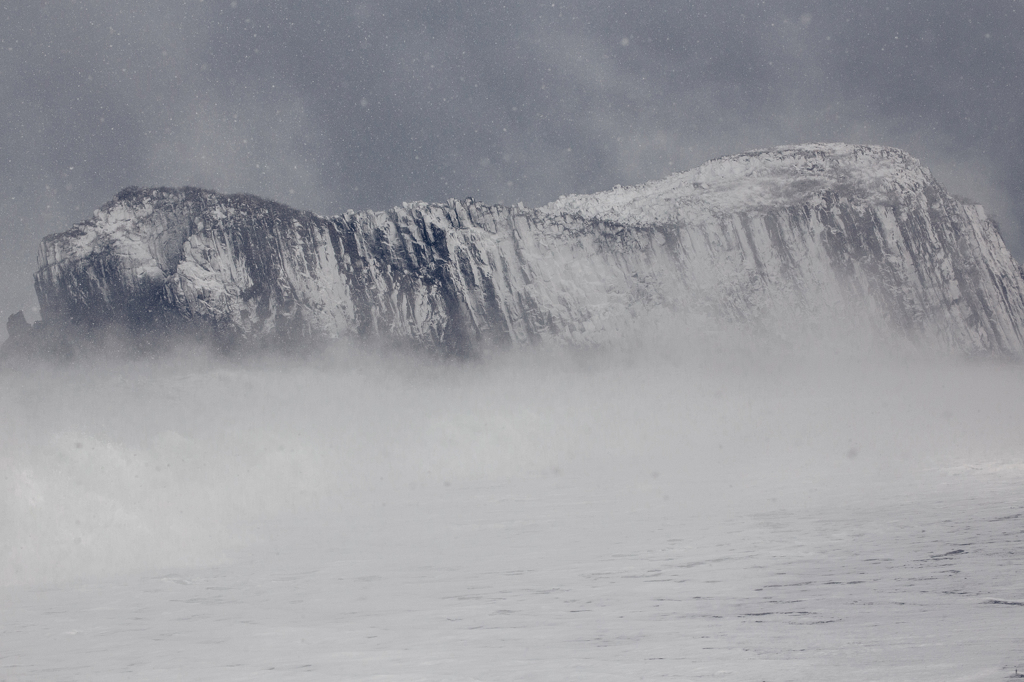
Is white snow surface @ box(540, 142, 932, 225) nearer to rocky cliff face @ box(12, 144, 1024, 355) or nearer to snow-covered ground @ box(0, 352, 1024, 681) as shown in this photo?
rocky cliff face @ box(12, 144, 1024, 355)

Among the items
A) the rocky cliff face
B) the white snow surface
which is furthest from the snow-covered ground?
the white snow surface

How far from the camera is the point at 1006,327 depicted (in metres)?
108

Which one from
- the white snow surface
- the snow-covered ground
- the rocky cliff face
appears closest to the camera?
the snow-covered ground

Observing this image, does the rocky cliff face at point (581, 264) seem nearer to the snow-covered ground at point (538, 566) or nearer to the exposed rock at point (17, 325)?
the exposed rock at point (17, 325)

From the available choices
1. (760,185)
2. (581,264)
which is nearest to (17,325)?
(581,264)

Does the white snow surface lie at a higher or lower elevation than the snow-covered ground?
higher

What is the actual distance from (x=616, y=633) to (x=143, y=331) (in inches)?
3426

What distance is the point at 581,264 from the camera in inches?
4003

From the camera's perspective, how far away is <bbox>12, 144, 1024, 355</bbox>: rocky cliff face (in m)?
84.5

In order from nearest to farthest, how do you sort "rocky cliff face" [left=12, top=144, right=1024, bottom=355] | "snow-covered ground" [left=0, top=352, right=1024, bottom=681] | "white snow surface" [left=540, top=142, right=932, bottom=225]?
"snow-covered ground" [left=0, top=352, right=1024, bottom=681], "rocky cliff face" [left=12, top=144, right=1024, bottom=355], "white snow surface" [left=540, top=142, right=932, bottom=225]

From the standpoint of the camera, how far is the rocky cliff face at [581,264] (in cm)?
8450

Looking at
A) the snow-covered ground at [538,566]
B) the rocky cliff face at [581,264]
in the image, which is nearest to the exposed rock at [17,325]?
the rocky cliff face at [581,264]

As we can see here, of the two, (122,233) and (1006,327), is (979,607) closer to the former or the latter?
(122,233)

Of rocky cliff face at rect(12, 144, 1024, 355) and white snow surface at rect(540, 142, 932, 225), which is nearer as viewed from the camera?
rocky cliff face at rect(12, 144, 1024, 355)
